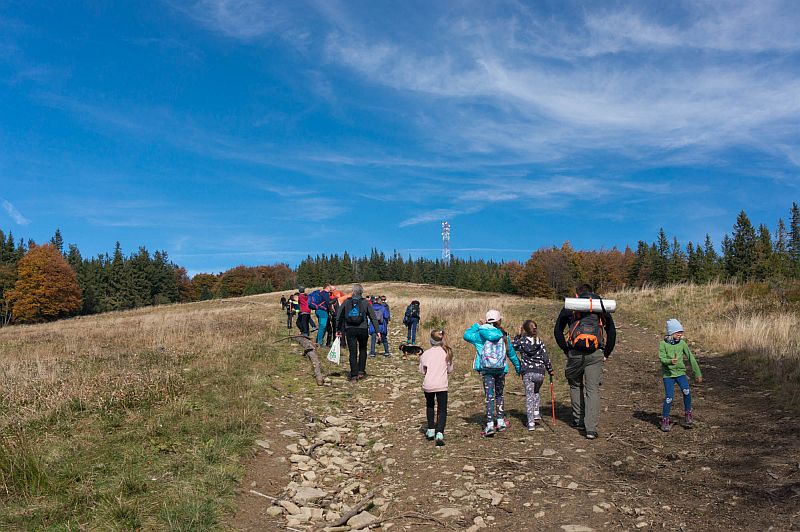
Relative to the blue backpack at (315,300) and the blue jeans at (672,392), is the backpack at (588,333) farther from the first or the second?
the blue backpack at (315,300)

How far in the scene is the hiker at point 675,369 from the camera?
26.7ft

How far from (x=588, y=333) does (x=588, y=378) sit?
30.7 inches

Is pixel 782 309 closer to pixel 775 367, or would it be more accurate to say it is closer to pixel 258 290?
pixel 775 367

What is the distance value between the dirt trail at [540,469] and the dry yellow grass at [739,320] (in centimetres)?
105

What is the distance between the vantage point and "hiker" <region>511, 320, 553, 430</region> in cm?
865

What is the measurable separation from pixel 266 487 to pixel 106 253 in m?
126

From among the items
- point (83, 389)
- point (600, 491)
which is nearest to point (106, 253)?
point (83, 389)

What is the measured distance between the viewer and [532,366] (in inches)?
346

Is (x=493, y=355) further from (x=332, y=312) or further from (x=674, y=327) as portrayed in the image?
(x=332, y=312)

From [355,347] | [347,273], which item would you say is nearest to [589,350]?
[355,347]

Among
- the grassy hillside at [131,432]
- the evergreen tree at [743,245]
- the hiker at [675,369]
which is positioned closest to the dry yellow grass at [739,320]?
the hiker at [675,369]

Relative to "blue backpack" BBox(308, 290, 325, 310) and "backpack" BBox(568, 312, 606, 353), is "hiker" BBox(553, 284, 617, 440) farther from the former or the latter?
"blue backpack" BBox(308, 290, 325, 310)

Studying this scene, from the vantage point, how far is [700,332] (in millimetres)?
15906

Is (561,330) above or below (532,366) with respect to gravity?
above
